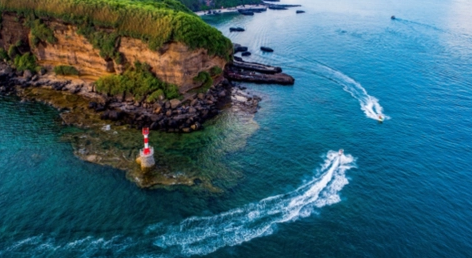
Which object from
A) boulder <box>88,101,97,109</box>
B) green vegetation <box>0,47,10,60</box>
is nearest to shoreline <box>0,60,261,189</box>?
boulder <box>88,101,97,109</box>

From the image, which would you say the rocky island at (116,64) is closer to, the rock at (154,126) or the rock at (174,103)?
Result: the rock at (154,126)

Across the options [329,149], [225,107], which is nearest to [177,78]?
[225,107]

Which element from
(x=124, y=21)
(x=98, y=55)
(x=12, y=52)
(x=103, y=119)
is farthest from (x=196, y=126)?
(x=12, y=52)

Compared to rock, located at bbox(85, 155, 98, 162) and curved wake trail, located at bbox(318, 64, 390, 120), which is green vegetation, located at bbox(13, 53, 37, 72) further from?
curved wake trail, located at bbox(318, 64, 390, 120)

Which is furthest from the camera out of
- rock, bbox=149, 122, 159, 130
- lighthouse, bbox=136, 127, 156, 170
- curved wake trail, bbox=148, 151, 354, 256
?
rock, bbox=149, 122, 159, 130

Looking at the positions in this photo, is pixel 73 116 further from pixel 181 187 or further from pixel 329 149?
pixel 329 149

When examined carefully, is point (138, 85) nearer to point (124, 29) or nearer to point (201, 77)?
point (124, 29)
